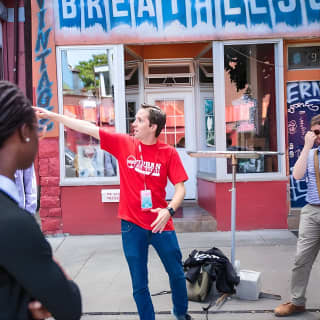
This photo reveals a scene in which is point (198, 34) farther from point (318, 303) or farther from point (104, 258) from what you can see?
point (318, 303)

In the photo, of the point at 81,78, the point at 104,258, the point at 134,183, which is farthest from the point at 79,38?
the point at 134,183

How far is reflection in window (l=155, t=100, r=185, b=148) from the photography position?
8.78m

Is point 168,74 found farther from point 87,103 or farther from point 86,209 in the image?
point 86,209

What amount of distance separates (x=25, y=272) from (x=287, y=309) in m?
3.38

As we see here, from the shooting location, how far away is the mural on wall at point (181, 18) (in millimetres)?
7238

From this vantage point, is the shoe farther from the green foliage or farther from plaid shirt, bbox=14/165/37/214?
the green foliage

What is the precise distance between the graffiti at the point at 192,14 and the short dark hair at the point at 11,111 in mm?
6226

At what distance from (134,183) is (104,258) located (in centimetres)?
284

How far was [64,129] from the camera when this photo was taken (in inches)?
294

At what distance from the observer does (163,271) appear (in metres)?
5.42

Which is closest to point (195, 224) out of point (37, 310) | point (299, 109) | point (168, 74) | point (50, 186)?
point (50, 186)

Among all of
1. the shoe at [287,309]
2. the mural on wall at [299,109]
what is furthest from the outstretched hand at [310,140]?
the mural on wall at [299,109]

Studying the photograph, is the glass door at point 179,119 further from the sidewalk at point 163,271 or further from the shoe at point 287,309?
the shoe at point 287,309

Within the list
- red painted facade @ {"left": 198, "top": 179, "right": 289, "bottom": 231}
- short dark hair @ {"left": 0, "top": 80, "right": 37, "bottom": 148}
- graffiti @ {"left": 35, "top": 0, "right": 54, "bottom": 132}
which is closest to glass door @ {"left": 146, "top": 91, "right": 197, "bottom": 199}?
red painted facade @ {"left": 198, "top": 179, "right": 289, "bottom": 231}
